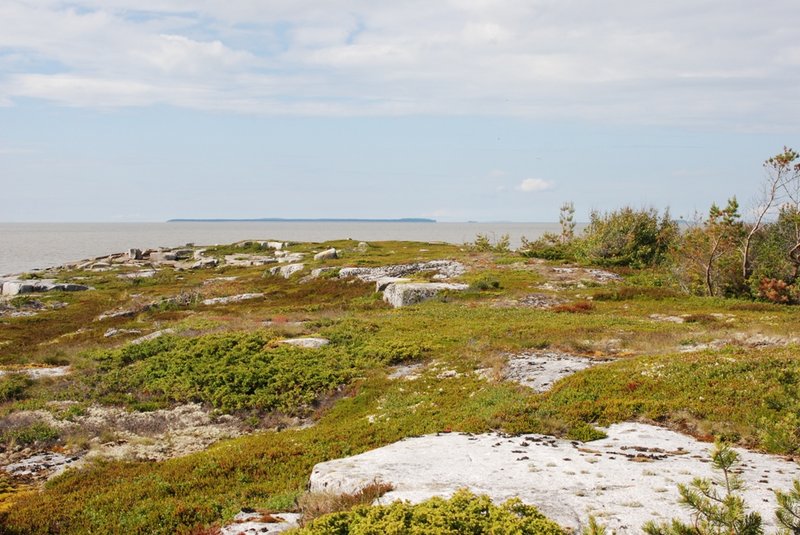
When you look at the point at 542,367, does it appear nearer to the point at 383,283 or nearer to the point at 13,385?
the point at 13,385

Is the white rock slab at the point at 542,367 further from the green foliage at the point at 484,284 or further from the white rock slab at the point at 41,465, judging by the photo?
the green foliage at the point at 484,284

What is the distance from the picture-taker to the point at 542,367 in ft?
69.8

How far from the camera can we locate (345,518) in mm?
8008

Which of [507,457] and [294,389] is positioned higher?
[507,457]

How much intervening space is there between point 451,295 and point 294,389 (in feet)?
81.6

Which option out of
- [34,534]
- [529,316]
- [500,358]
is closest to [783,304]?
[529,316]

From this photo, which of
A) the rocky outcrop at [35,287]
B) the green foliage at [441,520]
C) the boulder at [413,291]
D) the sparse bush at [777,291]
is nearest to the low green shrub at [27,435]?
the green foliage at [441,520]

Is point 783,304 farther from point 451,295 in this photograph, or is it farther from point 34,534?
point 34,534

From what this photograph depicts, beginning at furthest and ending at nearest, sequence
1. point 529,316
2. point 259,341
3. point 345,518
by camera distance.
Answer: point 529,316 → point 259,341 → point 345,518

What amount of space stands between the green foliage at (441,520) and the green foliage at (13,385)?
826 inches

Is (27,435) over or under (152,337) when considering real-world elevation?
under

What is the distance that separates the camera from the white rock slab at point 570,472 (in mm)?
8859

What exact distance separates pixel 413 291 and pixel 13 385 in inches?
1101

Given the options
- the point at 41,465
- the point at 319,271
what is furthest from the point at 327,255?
the point at 41,465
